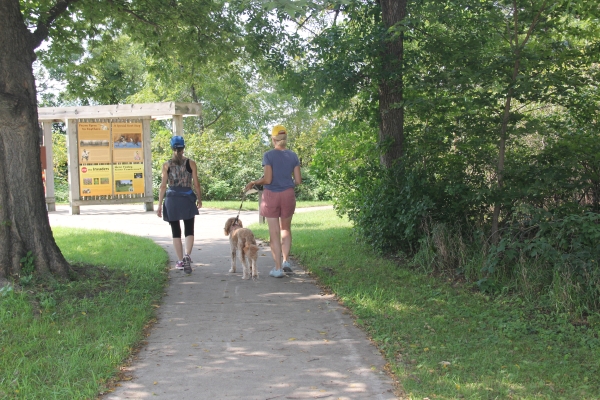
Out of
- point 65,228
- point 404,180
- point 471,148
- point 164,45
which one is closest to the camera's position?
point 471,148

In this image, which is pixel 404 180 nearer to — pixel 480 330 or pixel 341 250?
pixel 341 250

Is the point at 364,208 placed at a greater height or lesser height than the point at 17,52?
lesser

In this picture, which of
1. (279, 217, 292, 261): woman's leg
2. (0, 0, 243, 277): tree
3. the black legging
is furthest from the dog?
(0, 0, 243, 277): tree

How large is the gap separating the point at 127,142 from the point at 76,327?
45.6ft

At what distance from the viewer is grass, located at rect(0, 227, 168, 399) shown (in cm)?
425

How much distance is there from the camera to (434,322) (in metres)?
5.89

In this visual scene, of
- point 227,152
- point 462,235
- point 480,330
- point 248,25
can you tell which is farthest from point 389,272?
point 227,152

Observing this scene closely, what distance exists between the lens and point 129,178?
61.2 ft

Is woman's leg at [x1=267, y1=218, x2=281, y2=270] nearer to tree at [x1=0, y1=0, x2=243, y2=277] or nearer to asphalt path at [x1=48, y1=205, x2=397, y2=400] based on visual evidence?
asphalt path at [x1=48, y1=205, x2=397, y2=400]

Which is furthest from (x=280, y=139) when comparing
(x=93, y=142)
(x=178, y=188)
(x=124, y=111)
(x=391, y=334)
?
(x=93, y=142)

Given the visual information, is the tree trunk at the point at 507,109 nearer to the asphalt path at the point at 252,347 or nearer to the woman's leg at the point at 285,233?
the asphalt path at the point at 252,347

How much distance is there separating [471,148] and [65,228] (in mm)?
9683

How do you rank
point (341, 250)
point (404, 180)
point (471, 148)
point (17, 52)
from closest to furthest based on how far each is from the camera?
point (17, 52)
point (471, 148)
point (404, 180)
point (341, 250)

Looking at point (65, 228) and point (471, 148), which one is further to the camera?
point (65, 228)
